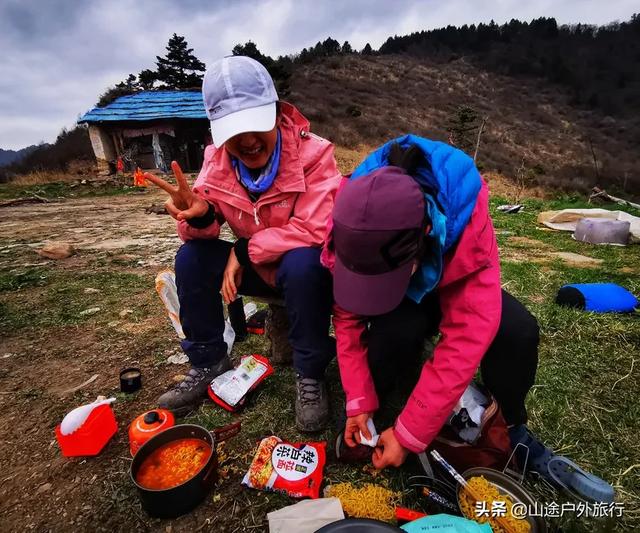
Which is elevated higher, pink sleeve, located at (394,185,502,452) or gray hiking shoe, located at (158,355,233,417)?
pink sleeve, located at (394,185,502,452)

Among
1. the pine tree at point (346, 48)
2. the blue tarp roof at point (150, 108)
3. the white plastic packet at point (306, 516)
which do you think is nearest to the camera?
the white plastic packet at point (306, 516)

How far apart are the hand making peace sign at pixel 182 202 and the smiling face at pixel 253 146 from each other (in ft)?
0.87

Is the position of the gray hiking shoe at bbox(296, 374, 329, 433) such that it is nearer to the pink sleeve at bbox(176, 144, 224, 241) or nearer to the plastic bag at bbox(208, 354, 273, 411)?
the plastic bag at bbox(208, 354, 273, 411)

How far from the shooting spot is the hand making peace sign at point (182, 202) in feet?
5.46

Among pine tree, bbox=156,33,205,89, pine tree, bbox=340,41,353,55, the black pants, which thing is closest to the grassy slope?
the black pants

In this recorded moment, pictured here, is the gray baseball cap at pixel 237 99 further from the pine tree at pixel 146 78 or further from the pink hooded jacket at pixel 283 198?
the pine tree at pixel 146 78

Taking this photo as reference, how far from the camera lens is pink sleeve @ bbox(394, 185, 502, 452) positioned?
3.92ft

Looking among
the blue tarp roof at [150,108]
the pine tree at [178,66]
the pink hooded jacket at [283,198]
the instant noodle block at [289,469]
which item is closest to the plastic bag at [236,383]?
the instant noodle block at [289,469]

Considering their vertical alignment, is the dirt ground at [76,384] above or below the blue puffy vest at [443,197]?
below

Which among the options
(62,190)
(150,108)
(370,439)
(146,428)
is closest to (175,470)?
(146,428)

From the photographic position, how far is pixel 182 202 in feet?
5.64

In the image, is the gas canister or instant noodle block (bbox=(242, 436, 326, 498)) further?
the gas canister

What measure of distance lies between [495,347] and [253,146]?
1.29 metres

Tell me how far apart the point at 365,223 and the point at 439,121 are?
3214cm
